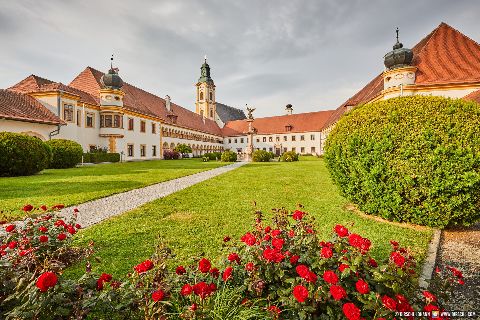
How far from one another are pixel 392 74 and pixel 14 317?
29.6m

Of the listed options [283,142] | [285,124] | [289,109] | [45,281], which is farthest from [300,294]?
[289,109]

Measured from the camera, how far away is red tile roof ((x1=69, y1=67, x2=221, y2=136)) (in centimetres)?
3334

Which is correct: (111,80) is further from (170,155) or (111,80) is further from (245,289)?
(245,289)

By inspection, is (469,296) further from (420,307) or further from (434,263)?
(420,307)

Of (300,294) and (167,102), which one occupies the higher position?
(167,102)

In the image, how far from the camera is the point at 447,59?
2473cm

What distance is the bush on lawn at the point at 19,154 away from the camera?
47.0 feet

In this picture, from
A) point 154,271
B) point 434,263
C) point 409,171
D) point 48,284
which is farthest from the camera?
point 409,171

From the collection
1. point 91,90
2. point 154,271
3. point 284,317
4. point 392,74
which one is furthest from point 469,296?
point 91,90

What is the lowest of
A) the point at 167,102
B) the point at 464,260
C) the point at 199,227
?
the point at 464,260

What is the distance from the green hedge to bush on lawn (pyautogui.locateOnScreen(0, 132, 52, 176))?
37.4 ft

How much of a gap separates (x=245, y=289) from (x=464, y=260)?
13.6 feet

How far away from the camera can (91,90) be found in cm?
3284

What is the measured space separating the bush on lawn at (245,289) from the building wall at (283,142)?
61431 millimetres
